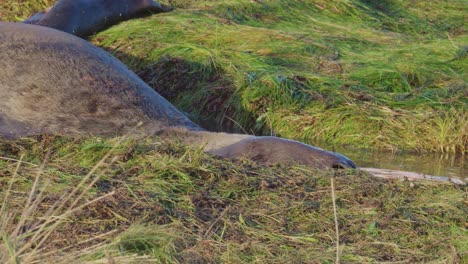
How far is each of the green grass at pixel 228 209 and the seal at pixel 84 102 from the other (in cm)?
70

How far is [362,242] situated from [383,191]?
1.05 m

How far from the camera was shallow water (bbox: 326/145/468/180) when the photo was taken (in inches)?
299

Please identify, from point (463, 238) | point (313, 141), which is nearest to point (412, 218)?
point (463, 238)

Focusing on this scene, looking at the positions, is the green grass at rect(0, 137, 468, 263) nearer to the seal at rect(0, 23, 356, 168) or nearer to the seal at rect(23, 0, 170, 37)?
the seal at rect(0, 23, 356, 168)

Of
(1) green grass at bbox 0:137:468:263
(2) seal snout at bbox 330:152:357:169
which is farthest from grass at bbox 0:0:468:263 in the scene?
(2) seal snout at bbox 330:152:357:169

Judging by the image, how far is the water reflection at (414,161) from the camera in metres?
7.61

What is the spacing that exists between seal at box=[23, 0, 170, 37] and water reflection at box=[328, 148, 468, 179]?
3076 millimetres

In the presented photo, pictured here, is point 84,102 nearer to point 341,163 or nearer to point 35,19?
point 341,163

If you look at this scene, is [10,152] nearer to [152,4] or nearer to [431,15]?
[152,4]

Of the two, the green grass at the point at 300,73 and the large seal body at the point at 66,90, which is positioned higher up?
the large seal body at the point at 66,90

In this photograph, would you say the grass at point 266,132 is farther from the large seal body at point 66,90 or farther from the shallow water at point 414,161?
the large seal body at point 66,90

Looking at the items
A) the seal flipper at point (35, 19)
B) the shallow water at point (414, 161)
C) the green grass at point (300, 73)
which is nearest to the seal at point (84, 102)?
the shallow water at point (414, 161)

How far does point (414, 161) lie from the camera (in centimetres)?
803

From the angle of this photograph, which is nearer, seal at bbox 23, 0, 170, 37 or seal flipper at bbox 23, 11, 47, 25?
seal flipper at bbox 23, 11, 47, 25
